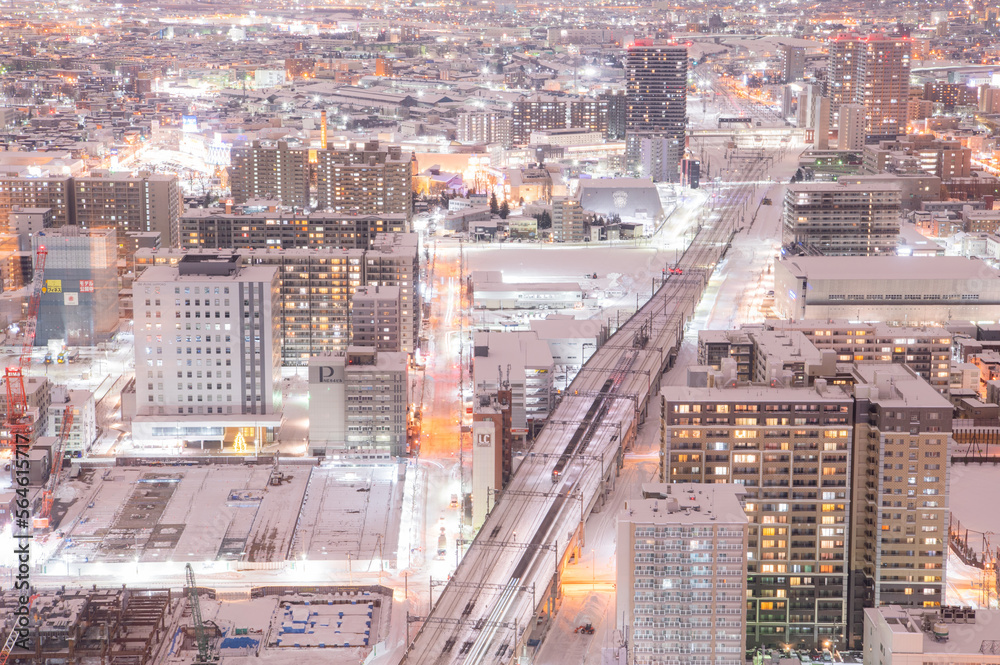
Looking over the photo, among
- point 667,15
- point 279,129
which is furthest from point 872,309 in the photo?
point 667,15

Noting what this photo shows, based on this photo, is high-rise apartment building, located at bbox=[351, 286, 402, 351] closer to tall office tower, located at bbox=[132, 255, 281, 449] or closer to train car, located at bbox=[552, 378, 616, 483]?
tall office tower, located at bbox=[132, 255, 281, 449]

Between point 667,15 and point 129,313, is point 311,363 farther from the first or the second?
point 667,15

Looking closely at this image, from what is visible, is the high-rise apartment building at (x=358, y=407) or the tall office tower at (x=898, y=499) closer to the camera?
the tall office tower at (x=898, y=499)

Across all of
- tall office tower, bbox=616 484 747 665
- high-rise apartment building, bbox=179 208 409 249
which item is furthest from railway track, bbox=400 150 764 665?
high-rise apartment building, bbox=179 208 409 249

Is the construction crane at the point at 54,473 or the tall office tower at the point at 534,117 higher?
the tall office tower at the point at 534,117

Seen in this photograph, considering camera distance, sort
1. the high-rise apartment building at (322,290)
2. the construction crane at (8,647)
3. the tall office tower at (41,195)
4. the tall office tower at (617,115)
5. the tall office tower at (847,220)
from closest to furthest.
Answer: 1. the construction crane at (8,647)
2. the high-rise apartment building at (322,290)
3. the tall office tower at (41,195)
4. the tall office tower at (847,220)
5. the tall office tower at (617,115)

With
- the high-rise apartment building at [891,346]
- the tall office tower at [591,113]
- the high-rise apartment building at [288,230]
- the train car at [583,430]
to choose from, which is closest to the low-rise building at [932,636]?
the train car at [583,430]

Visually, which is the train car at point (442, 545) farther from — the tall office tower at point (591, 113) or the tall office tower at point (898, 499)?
the tall office tower at point (591, 113)

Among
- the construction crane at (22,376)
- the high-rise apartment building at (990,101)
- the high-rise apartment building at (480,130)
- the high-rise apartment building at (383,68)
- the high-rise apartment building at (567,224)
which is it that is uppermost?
the high-rise apartment building at (383,68)
